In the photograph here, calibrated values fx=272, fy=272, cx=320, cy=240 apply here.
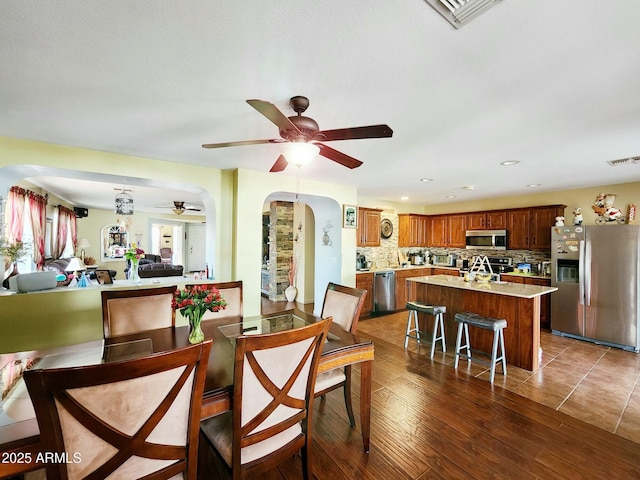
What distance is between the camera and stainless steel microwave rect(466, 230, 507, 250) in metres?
5.49

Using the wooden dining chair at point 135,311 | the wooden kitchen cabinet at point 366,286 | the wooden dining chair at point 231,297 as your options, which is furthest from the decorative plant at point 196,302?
the wooden kitchen cabinet at point 366,286

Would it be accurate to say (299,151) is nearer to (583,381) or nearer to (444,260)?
(583,381)

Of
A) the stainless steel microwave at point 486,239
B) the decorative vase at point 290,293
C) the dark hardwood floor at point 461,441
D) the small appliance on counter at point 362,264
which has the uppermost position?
the stainless steel microwave at point 486,239

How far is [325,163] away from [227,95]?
170cm

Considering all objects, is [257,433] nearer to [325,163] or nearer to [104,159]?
[325,163]

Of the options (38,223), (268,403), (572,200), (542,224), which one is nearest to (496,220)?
(542,224)

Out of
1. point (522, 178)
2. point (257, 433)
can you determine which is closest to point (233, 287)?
point (257, 433)

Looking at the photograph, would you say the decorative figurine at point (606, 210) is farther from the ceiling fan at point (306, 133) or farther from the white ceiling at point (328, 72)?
the ceiling fan at point (306, 133)

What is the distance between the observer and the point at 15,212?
384 centimetres

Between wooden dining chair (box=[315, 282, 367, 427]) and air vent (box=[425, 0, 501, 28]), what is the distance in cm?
179

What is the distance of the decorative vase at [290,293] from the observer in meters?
6.19

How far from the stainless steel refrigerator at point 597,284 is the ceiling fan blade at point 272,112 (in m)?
4.94

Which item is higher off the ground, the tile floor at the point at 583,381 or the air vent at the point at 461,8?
the air vent at the point at 461,8

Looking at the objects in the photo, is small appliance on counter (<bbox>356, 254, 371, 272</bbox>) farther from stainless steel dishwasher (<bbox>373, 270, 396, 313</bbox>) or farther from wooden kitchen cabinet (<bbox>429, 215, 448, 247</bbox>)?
wooden kitchen cabinet (<bbox>429, 215, 448, 247</bbox>)
